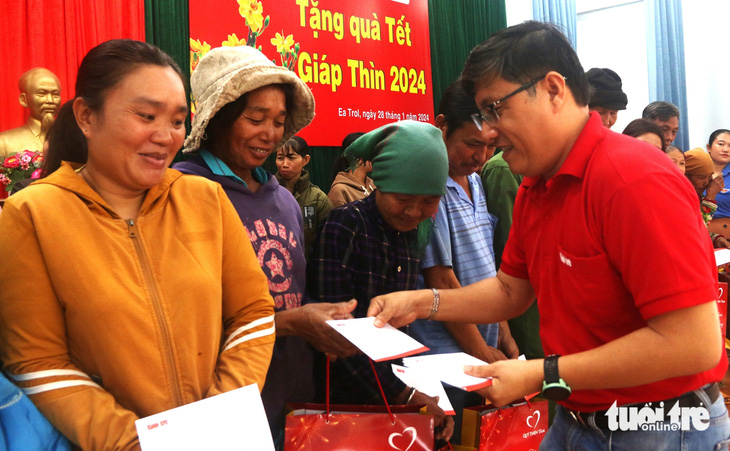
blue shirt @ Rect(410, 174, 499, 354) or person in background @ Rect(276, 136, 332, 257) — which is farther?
person in background @ Rect(276, 136, 332, 257)

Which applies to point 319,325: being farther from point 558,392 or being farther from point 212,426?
point 558,392

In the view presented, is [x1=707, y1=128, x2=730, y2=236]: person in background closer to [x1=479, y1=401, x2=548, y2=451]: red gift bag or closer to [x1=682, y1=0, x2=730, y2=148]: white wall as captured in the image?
[x1=682, y1=0, x2=730, y2=148]: white wall

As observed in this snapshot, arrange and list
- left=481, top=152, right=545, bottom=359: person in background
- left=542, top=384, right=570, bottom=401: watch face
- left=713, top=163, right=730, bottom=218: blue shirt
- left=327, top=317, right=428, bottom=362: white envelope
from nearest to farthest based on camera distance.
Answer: left=542, top=384, right=570, bottom=401: watch face
left=327, top=317, right=428, bottom=362: white envelope
left=481, top=152, right=545, bottom=359: person in background
left=713, top=163, right=730, bottom=218: blue shirt

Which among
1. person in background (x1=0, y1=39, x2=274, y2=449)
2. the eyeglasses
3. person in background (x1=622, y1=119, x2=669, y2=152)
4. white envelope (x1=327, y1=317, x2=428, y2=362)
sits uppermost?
person in background (x1=622, y1=119, x2=669, y2=152)

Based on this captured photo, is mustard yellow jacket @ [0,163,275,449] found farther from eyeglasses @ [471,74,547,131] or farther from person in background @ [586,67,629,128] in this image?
person in background @ [586,67,629,128]

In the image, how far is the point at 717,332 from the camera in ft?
3.76

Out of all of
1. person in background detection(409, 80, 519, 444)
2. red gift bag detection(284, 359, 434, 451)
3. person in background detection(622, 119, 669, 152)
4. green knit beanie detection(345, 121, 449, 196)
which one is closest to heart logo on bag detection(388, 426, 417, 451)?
red gift bag detection(284, 359, 434, 451)

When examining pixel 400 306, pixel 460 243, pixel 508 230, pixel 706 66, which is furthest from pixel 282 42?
pixel 706 66

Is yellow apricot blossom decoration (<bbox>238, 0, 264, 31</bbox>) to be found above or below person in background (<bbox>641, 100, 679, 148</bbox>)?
above

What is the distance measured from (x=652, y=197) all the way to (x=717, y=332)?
11.8 inches

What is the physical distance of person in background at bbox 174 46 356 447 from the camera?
63.9 inches

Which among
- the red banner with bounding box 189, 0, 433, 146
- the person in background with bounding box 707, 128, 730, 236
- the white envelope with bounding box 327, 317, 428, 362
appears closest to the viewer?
the white envelope with bounding box 327, 317, 428, 362

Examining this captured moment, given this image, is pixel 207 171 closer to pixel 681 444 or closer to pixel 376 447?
pixel 376 447

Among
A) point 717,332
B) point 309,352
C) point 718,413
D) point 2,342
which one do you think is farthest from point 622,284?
point 2,342
